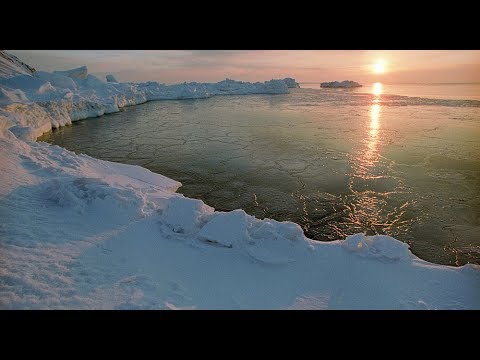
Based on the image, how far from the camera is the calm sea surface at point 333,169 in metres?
5.59

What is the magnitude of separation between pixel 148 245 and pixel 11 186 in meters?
2.73

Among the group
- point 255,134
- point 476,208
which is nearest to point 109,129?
point 255,134

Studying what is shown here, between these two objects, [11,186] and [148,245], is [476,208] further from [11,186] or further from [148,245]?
[11,186]

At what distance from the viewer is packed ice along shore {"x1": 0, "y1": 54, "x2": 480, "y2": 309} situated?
2.86 metres

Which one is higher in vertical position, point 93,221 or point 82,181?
point 82,181

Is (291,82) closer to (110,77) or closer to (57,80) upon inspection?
(110,77)

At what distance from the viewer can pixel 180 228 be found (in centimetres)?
429

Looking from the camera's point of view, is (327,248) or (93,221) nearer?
(327,248)

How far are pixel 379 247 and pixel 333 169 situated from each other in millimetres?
5285

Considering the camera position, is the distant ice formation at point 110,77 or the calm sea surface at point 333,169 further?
the distant ice formation at point 110,77

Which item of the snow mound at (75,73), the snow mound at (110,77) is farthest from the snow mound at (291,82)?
the snow mound at (75,73)

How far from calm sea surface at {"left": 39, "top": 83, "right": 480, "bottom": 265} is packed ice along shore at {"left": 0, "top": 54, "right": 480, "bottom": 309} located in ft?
4.53

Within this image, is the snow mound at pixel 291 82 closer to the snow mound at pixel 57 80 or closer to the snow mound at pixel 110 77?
the snow mound at pixel 110 77

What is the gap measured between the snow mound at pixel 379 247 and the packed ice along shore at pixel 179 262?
0.04 ft
